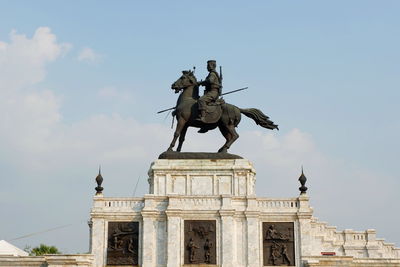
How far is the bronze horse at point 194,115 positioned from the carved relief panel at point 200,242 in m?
5.59

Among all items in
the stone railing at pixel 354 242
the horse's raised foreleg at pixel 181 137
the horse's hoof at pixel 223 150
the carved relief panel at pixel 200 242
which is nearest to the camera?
the carved relief panel at pixel 200 242

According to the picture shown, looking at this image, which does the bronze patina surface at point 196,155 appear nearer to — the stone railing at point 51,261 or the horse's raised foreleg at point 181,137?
the horse's raised foreleg at point 181,137

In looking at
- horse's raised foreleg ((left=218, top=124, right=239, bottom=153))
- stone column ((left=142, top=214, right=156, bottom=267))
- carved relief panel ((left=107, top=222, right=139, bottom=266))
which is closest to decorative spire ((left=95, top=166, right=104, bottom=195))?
carved relief panel ((left=107, top=222, right=139, bottom=266))

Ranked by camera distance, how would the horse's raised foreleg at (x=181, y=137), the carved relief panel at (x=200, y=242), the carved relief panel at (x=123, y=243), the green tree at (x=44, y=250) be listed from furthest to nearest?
1. the green tree at (x=44, y=250)
2. the horse's raised foreleg at (x=181, y=137)
3. the carved relief panel at (x=123, y=243)
4. the carved relief panel at (x=200, y=242)

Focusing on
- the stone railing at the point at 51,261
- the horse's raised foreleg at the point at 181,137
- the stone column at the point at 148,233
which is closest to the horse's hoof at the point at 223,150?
the horse's raised foreleg at the point at 181,137

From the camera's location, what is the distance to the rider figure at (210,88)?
4891 centimetres

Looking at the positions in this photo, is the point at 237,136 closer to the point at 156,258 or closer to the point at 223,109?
the point at 223,109

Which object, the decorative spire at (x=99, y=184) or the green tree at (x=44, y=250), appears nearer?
the decorative spire at (x=99, y=184)

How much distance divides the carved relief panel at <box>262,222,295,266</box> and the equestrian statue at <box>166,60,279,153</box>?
20.1 feet

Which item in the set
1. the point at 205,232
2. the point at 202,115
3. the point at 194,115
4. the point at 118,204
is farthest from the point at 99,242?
the point at 202,115

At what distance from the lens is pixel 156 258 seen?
4584 cm

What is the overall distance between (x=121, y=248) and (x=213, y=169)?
7506 millimetres

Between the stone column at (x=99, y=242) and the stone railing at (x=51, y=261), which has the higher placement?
the stone column at (x=99, y=242)

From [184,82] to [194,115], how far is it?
2.46 metres
